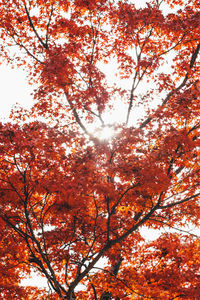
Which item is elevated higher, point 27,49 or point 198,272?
point 27,49

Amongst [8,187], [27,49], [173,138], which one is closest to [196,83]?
[173,138]

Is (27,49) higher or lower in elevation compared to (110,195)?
higher

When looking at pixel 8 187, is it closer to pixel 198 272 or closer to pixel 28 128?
pixel 28 128

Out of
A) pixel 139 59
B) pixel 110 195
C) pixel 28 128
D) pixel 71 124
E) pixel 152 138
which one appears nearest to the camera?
pixel 28 128

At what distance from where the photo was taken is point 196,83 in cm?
663

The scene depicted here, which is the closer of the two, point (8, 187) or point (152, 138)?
point (8, 187)

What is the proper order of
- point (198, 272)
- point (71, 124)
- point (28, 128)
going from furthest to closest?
1. point (71, 124)
2. point (198, 272)
3. point (28, 128)

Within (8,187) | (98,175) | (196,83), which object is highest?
(196,83)

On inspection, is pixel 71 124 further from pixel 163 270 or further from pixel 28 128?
pixel 163 270

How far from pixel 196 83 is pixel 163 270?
685 centimetres

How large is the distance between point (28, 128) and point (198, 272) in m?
8.18

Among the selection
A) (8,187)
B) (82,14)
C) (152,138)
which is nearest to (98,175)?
(152,138)

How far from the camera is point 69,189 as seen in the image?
5.41 m

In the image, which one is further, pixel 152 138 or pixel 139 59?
pixel 139 59
